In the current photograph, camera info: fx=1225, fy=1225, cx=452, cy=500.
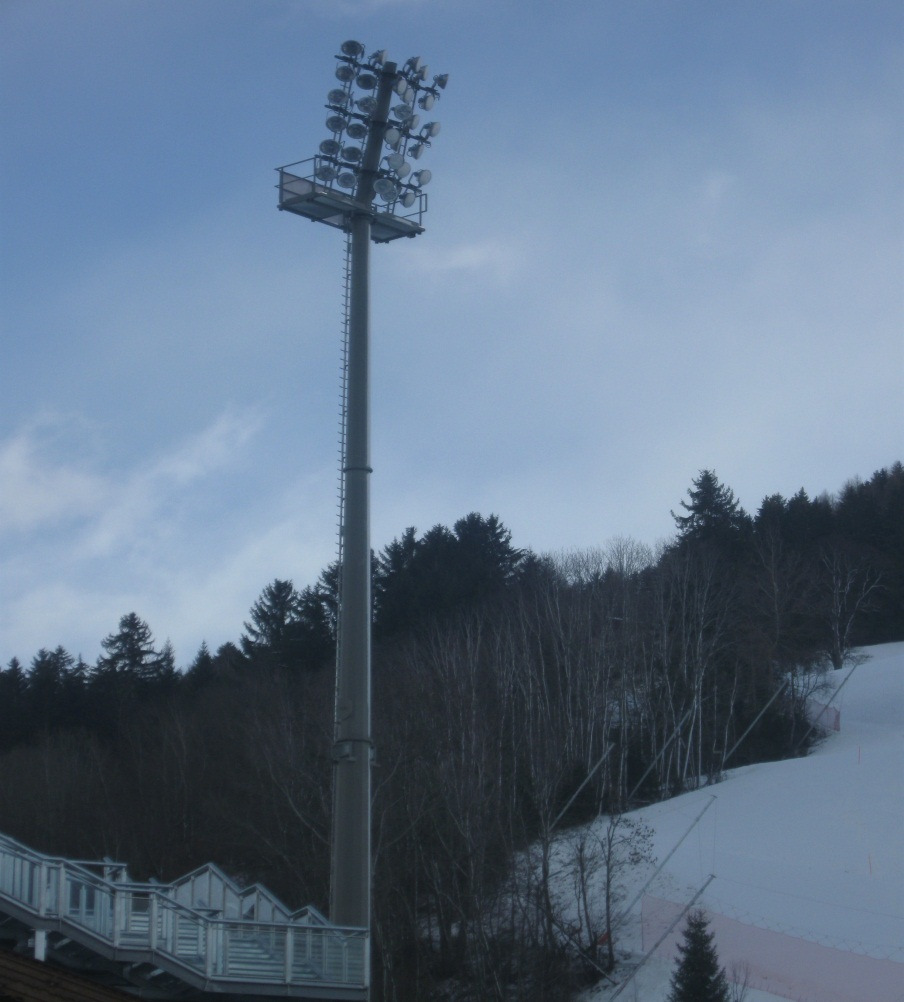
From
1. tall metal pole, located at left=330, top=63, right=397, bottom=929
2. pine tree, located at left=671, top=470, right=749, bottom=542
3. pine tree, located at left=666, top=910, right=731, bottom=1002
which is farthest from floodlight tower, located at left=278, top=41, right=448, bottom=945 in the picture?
pine tree, located at left=671, top=470, right=749, bottom=542

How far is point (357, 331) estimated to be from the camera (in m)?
20.8

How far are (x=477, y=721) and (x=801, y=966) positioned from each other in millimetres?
15283

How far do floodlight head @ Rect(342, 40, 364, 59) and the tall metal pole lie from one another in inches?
22.0

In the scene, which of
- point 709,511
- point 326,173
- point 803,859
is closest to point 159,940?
point 326,173

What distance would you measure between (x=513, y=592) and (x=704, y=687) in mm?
11062

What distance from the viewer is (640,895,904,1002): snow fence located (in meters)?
29.3

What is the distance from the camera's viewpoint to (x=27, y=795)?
175 feet

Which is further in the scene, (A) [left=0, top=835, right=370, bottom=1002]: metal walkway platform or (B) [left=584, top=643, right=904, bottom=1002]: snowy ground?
(B) [left=584, top=643, right=904, bottom=1002]: snowy ground

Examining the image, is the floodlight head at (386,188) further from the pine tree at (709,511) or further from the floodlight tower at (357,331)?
the pine tree at (709,511)

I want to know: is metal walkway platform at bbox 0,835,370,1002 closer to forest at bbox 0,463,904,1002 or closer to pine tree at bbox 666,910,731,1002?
pine tree at bbox 666,910,731,1002

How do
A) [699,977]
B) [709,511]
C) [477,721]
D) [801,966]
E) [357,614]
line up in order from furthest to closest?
[709,511], [477,721], [801,966], [699,977], [357,614]

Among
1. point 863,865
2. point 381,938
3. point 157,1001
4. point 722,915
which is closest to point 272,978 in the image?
point 157,1001

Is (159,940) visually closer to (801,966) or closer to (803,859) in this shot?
(801,966)

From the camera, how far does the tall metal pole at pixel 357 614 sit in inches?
695
